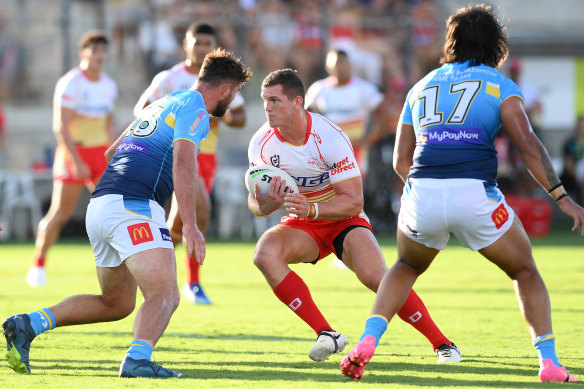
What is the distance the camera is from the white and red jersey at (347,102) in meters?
14.1

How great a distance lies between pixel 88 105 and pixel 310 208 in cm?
629

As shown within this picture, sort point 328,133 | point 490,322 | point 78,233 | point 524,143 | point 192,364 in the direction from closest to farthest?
point 524,143, point 192,364, point 328,133, point 490,322, point 78,233

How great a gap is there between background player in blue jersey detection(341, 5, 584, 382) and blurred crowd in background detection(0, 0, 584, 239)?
1400 cm

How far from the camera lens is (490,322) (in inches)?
338

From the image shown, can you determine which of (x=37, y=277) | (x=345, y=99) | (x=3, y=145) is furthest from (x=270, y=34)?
(x=37, y=277)

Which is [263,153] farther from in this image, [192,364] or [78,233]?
[78,233]

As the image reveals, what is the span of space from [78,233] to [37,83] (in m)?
3.67

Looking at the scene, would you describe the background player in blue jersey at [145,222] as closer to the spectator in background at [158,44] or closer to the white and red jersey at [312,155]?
the white and red jersey at [312,155]

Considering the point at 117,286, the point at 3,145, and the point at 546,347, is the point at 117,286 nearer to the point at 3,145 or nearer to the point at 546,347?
the point at 546,347

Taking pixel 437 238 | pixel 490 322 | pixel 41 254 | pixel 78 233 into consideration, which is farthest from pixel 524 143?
pixel 78 233

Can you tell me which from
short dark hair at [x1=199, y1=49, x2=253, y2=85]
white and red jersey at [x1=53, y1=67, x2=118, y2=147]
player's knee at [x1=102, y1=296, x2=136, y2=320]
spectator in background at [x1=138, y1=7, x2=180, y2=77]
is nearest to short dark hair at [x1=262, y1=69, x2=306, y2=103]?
short dark hair at [x1=199, y1=49, x2=253, y2=85]

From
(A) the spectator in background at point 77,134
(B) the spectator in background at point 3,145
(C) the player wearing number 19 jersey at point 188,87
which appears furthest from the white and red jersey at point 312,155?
(B) the spectator in background at point 3,145

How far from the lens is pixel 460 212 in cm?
560

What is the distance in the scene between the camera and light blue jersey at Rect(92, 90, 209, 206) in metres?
6.25
